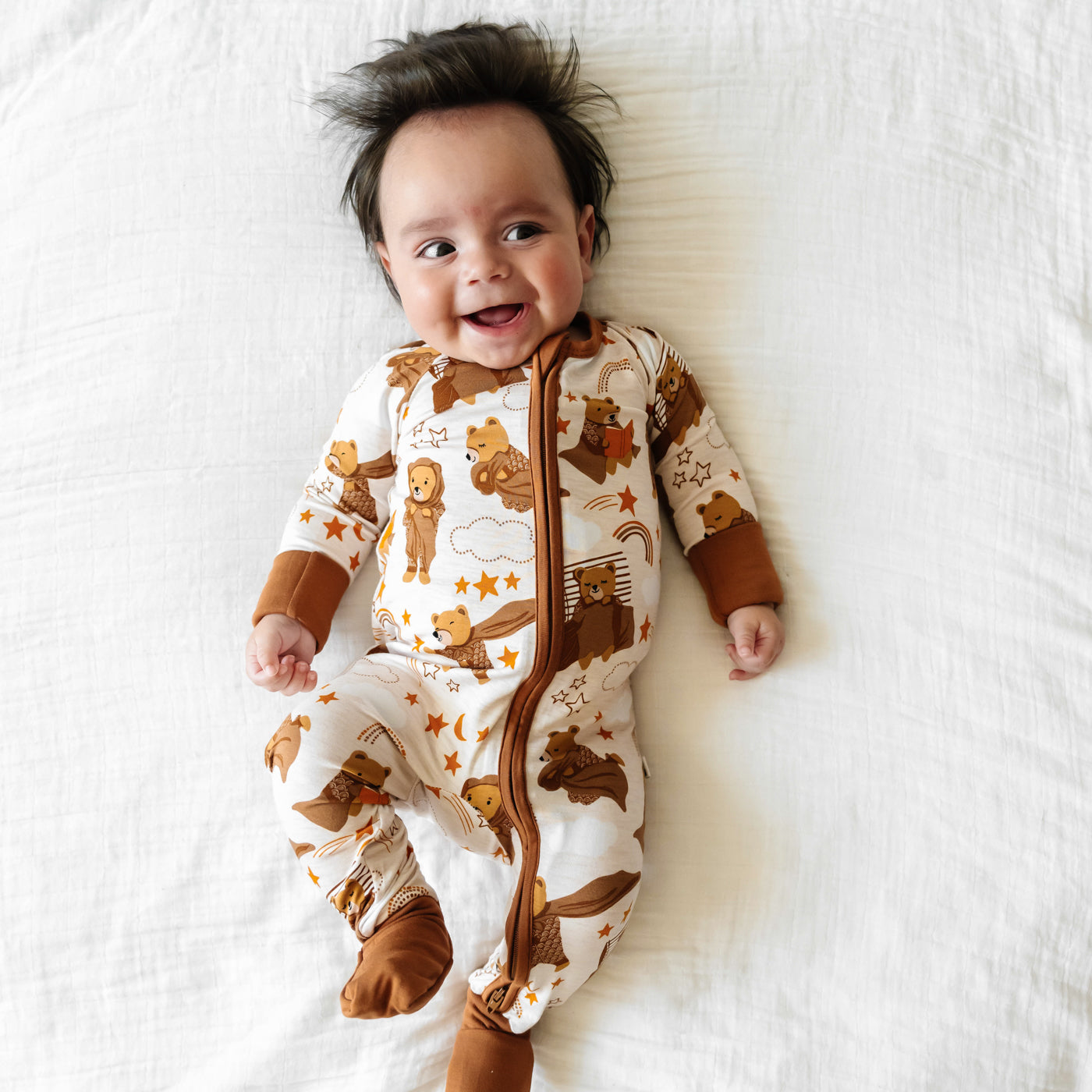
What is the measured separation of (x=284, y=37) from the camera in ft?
4.00

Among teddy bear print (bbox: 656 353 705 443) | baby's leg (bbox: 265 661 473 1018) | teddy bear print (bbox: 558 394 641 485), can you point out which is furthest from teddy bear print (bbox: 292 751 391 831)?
teddy bear print (bbox: 656 353 705 443)

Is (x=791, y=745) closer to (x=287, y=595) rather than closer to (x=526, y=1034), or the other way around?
(x=526, y=1034)

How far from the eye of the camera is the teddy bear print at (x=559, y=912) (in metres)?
1.02

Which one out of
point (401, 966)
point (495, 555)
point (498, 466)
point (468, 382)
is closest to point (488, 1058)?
point (401, 966)

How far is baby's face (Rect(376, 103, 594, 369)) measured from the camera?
1.05 meters

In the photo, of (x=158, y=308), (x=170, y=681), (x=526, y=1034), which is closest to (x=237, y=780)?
(x=170, y=681)

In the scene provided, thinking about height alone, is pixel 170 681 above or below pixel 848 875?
above

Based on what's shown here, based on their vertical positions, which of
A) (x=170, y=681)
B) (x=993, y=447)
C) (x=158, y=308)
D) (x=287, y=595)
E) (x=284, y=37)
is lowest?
(x=170, y=681)

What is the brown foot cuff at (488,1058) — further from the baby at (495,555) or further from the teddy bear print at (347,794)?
the teddy bear print at (347,794)

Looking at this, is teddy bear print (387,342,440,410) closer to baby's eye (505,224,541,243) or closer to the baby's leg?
baby's eye (505,224,541,243)

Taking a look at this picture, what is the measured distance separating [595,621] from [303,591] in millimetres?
344

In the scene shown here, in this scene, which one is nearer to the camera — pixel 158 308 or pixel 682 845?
pixel 682 845

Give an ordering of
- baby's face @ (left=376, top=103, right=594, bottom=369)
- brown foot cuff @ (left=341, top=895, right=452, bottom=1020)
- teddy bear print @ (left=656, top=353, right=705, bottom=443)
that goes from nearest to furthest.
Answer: brown foot cuff @ (left=341, top=895, right=452, bottom=1020)
baby's face @ (left=376, top=103, right=594, bottom=369)
teddy bear print @ (left=656, top=353, right=705, bottom=443)

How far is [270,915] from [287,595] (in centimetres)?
38
